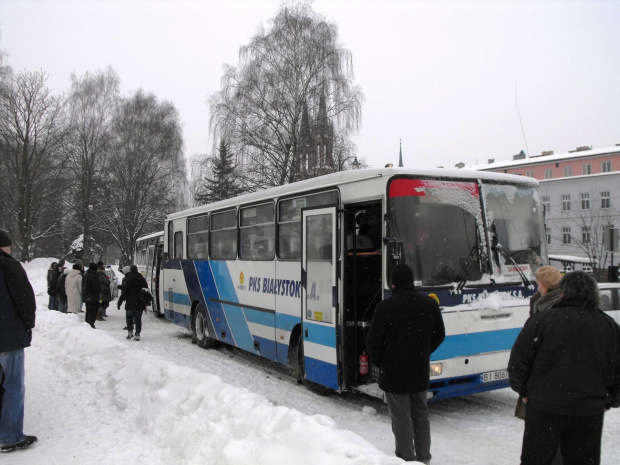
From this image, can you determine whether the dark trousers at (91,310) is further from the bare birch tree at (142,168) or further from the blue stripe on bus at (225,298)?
the bare birch tree at (142,168)

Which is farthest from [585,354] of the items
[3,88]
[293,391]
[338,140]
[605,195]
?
[605,195]

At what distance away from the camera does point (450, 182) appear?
22.0ft

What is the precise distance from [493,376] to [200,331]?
782cm

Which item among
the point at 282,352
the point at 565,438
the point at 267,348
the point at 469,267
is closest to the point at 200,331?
the point at 267,348

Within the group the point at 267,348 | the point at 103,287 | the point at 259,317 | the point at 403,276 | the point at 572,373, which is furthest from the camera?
the point at 103,287

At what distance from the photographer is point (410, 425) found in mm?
4668

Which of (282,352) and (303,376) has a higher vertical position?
(282,352)

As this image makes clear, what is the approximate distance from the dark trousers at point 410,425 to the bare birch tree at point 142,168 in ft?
Answer: 138

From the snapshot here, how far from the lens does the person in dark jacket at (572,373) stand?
346 cm

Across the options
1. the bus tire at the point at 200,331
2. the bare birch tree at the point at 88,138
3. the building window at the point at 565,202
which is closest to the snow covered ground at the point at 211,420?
the bus tire at the point at 200,331

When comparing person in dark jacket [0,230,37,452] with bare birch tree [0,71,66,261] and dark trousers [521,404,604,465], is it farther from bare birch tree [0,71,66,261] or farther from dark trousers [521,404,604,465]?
bare birch tree [0,71,66,261]

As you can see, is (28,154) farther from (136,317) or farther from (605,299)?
(605,299)

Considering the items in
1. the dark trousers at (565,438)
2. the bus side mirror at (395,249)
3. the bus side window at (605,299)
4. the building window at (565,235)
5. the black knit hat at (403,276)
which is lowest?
the dark trousers at (565,438)

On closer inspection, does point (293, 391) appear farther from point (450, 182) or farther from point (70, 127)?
point (70, 127)
